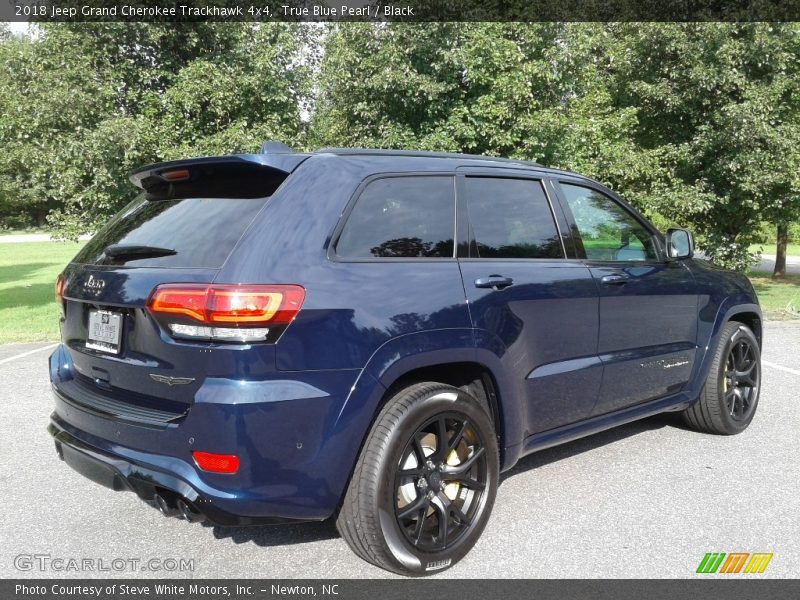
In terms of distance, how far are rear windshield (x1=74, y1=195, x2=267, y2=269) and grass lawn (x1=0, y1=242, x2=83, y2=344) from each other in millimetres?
7206

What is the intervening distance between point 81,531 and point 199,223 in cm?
170

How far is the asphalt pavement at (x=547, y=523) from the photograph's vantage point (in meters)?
3.06

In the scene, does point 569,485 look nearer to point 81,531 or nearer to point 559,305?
point 559,305

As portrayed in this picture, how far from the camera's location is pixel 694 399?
4742 mm

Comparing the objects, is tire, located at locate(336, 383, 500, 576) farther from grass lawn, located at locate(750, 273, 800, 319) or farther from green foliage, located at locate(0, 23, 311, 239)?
grass lawn, located at locate(750, 273, 800, 319)

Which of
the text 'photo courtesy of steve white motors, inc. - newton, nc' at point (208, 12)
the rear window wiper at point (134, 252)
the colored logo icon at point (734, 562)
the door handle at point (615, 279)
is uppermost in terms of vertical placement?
the text 'photo courtesy of steve white motors, inc. - newton, nc' at point (208, 12)

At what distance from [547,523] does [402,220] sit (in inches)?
66.9

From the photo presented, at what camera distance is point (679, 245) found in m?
4.50

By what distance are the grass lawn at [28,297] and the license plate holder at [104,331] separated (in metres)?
7.34

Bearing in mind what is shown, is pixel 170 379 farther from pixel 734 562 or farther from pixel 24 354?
pixel 24 354

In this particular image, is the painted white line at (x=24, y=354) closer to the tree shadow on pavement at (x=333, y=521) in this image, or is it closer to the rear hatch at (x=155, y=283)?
the rear hatch at (x=155, y=283)

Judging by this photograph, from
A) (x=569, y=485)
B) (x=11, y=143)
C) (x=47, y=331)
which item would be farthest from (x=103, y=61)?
(x=569, y=485)

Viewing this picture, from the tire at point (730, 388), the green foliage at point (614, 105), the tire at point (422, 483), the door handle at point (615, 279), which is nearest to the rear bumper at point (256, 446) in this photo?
the tire at point (422, 483)

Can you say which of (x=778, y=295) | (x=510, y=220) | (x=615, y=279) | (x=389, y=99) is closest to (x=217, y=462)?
(x=510, y=220)
